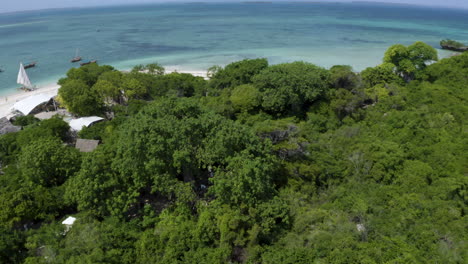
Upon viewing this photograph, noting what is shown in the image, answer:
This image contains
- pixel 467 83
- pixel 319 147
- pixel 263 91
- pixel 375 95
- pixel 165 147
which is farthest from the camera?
pixel 467 83

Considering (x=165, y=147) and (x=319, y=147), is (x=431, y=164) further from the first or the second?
(x=165, y=147)

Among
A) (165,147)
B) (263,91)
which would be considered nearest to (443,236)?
(165,147)

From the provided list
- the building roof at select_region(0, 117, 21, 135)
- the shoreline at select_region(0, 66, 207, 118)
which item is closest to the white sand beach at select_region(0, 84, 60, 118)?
the shoreline at select_region(0, 66, 207, 118)

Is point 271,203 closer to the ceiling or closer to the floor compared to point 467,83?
closer to the floor

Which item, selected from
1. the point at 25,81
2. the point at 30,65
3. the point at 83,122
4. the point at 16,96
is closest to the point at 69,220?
the point at 83,122

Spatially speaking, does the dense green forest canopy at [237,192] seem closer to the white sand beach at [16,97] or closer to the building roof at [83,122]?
the building roof at [83,122]

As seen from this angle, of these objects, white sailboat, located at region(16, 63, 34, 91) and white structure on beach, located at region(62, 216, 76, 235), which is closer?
white structure on beach, located at region(62, 216, 76, 235)

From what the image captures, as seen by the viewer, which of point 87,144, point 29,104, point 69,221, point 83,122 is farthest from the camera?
point 29,104

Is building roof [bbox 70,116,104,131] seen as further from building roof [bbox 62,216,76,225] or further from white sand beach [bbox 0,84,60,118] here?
building roof [bbox 62,216,76,225]

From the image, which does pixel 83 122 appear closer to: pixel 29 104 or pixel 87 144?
pixel 87 144
